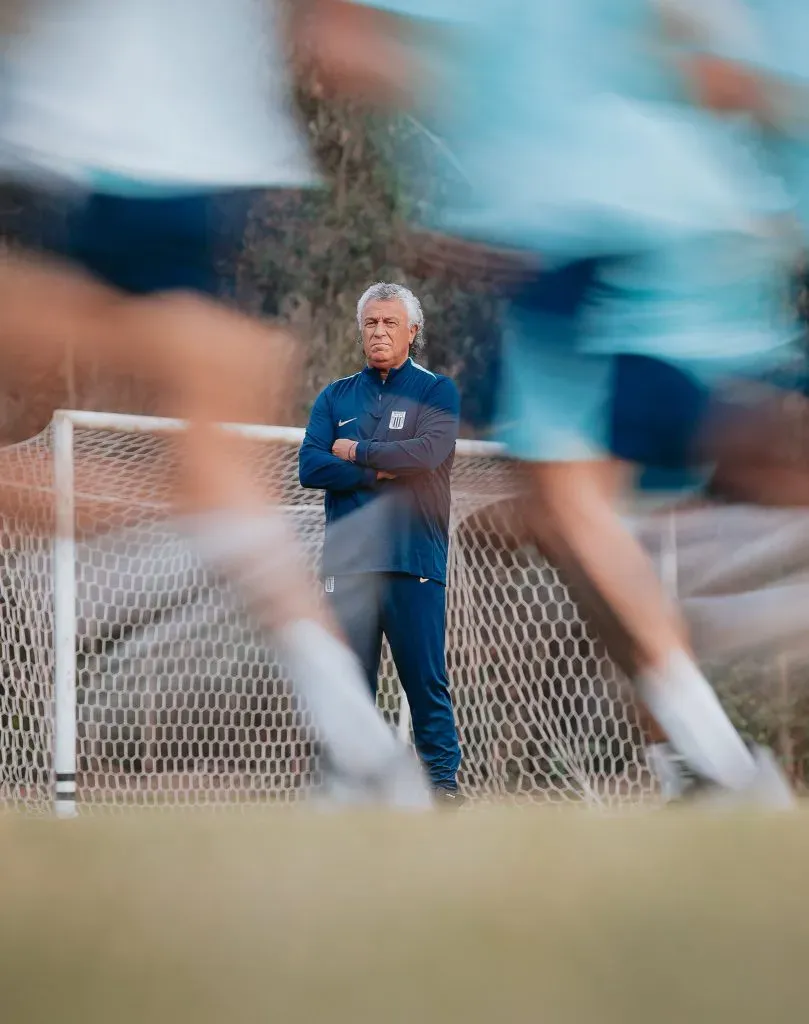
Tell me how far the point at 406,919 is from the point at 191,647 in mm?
2858

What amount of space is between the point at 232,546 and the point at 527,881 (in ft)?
3.24

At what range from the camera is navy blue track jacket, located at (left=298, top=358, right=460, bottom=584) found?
5.30 feet

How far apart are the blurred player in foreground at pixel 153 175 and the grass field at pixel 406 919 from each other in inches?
28.2

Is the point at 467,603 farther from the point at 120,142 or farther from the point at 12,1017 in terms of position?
the point at 12,1017

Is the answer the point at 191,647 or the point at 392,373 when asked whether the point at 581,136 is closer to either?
the point at 392,373

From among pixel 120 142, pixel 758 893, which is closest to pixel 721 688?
pixel 120 142

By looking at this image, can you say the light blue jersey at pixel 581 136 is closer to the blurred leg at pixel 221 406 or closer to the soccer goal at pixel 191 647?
the blurred leg at pixel 221 406

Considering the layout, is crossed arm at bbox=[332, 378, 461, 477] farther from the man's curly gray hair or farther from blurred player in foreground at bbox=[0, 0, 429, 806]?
blurred player in foreground at bbox=[0, 0, 429, 806]

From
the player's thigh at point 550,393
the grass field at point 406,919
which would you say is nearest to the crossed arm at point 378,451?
the player's thigh at point 550,393

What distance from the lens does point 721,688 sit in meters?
1.67

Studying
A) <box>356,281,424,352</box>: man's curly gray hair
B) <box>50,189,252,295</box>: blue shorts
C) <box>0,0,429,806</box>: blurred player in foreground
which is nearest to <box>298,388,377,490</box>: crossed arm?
<box>356,281,424,352</box>: man's curly gray hair

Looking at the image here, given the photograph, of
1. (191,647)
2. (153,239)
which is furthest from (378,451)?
(191,647)

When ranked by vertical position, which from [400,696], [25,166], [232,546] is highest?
[25,166]

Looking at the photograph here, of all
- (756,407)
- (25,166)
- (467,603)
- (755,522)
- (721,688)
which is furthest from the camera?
(467,603)
